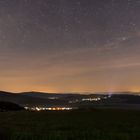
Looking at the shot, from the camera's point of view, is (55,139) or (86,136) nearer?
(55,139)

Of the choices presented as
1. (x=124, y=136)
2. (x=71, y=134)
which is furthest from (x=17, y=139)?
(x=124, y=136)

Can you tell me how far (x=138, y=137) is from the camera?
89.5 feet

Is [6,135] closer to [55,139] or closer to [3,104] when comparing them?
[55,139]

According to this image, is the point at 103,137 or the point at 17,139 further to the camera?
the point at 103,137

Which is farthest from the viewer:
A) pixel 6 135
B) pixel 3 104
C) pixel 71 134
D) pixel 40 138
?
pixel 3 104

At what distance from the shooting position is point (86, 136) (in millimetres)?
27406

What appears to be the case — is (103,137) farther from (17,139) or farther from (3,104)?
(3,104)

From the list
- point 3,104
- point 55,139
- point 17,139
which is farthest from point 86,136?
point 3,104

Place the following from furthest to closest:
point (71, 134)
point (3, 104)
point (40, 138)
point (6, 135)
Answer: point (3, 104)
point (71, 134)
point (40, 138)
point (6, 135)

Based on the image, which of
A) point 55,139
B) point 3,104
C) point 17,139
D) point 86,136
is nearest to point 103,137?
point 86,136

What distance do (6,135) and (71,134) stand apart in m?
5.81

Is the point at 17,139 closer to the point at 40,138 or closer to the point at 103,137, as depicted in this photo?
the point at 40,138

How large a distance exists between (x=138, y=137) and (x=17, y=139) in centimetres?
841

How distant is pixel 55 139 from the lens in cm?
2503
